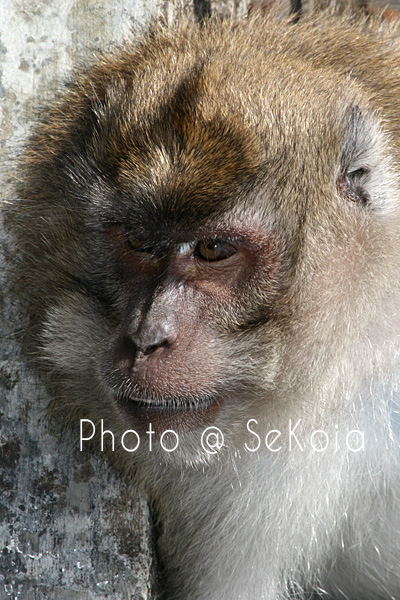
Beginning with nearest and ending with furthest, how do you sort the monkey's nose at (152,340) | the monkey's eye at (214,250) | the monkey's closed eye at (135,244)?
the monkey's nose at (152,340) < the monkey's eye at (214,250) < the monkey's closed eye at (135,244)

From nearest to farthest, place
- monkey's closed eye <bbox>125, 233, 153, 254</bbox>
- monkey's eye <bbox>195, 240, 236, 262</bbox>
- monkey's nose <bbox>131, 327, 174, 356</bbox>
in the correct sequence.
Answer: monkey's nose <bbox>131, 327, 174, 356</bbox>
monkey's eye <bbox>195, 240, 236, 262</bbox>
monkey's closed eye <bbox>125, 233, 153, 254</bbox>

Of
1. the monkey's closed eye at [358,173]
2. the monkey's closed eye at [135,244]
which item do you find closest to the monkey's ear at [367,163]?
the monkey's closed eye at [358,173]

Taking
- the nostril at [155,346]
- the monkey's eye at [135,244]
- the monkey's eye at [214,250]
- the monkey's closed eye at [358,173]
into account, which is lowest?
the nostril at [155,346]

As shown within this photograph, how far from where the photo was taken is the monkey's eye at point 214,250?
7.25 ft

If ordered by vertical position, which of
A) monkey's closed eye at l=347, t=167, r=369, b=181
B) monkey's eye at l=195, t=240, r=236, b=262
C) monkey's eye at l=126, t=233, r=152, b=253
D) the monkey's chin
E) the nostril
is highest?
monkey's closed eye at l=347, t=167, r=369, b=181

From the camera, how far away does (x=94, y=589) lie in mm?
2502

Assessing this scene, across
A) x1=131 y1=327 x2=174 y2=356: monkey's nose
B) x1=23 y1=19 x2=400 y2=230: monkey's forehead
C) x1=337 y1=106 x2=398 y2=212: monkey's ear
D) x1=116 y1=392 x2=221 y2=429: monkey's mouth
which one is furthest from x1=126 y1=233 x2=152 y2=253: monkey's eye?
x1=337 y1=106 x2=398 y2=212: monkey's ear

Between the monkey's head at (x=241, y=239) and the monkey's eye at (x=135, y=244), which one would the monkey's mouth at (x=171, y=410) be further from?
the monkey's eye at (x=135, y=244)

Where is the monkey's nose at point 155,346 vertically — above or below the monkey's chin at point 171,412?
above

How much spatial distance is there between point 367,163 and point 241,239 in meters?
0.43

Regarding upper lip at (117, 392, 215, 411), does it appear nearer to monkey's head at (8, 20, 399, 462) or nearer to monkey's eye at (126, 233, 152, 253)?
monkey's head at (8, 20, 399, 462)

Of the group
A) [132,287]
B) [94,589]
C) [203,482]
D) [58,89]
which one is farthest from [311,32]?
[94,589]

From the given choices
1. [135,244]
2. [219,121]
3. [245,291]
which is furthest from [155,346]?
[219,121]

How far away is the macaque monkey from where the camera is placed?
2162mm
